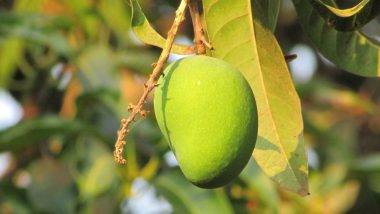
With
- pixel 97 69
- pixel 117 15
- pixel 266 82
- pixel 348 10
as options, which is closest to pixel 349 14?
pixel 348 10

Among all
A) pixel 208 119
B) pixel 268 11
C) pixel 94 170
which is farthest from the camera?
pixel 94 170

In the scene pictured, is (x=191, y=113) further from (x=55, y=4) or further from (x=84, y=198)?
(x=55, y=4)

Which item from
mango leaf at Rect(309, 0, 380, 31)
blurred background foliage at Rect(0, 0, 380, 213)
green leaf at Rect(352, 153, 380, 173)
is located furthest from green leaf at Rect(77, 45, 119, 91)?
mango leaf at Rect(309, 0, 380, 31)

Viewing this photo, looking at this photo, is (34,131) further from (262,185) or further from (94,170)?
(262,185)

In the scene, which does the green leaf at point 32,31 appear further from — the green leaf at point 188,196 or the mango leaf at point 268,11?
the mango leaf at point 268,11

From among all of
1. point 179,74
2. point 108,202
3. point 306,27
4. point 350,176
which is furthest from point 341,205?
point 179,74

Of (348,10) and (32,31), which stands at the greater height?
(348,10)

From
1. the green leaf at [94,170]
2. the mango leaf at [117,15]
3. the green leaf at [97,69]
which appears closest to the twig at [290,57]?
the green leaf at [94,170]

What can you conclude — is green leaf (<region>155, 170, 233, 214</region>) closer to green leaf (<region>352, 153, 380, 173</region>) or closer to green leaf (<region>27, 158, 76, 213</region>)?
green leaf (<region>27, 158, 76, 213</region>)
